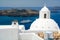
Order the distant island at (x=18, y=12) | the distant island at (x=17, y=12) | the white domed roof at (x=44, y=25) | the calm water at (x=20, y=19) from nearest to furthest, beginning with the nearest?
the white domed roof at (x=44, y=25)
the calm water at (x=20, y=19)
the distant island at (x=18, y=12)
the distant island at (x=17, y=12)

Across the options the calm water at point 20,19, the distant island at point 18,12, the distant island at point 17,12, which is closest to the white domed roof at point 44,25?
the calm water at point 20,19

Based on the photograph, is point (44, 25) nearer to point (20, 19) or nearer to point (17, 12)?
point (20, 19)

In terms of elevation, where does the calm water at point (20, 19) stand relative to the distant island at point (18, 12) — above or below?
below

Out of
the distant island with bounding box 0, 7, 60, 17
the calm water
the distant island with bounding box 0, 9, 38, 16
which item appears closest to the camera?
the calm water

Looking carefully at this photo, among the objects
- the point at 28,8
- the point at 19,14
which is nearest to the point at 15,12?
the point at 19,14

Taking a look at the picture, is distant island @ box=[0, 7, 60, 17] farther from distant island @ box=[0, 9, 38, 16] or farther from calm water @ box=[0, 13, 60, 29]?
calm water @ box=[0, 13, 60, 29]

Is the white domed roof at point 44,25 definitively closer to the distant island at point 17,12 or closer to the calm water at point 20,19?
the calm water at point 20,19

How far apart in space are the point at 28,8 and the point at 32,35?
77.6ft

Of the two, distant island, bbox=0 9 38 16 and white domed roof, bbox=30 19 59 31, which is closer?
white domed roof, bbox=30 19 59 31

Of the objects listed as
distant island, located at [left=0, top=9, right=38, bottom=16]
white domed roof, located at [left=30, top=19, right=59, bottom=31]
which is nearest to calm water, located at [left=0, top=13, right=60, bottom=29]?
distant island, located at [left=0, top=9, right=38, bottom=16]

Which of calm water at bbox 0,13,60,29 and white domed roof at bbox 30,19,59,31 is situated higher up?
white domed roof at bbox 30,19,59,31

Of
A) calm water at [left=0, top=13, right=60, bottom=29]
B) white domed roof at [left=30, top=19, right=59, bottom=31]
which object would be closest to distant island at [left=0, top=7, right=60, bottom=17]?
Answer: calm water at [left=0, top=13, right=60, bottom=29]

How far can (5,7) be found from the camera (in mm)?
45219

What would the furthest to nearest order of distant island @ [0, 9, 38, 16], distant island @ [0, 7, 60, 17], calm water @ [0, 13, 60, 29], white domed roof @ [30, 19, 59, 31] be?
distant island @ [0, 9, 38, 16]
distant island @ [0, 7, 60, 17]
calm water @ [0, 13, 60, 29]
white domed roof @ [30, 19, 59, 31]
